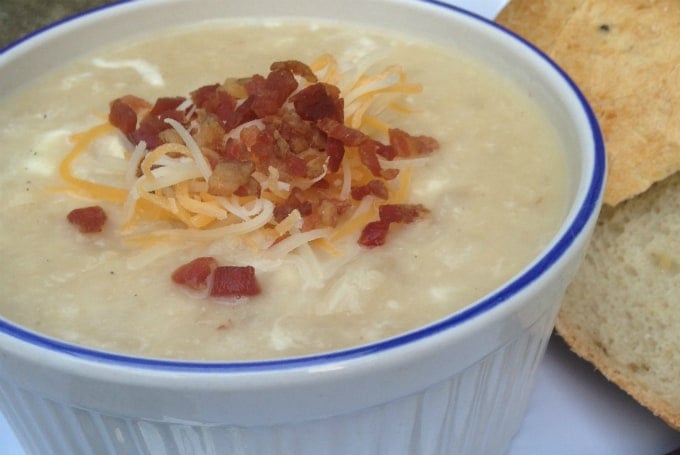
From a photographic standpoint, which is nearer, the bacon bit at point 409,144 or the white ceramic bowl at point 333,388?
the white ceramic bowl at point 333,388

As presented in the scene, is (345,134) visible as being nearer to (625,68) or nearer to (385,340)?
(385,340)

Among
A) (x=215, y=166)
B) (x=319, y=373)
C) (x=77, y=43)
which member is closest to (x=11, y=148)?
(x=77, y=43)

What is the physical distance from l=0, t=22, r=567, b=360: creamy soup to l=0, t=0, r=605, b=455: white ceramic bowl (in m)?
0.07

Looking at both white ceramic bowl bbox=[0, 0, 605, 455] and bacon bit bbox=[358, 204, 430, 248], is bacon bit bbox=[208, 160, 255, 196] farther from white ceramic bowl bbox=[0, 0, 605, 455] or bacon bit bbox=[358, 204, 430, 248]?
white ceramic bowl bbox=[0, 0, 605, 455]

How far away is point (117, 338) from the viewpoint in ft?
2.90

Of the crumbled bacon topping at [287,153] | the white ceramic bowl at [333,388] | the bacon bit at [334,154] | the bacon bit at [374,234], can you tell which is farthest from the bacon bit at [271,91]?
the white ceramic bowl at [333,388]

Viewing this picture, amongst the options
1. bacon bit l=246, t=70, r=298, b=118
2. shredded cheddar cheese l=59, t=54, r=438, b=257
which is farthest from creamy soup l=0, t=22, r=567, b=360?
bacon bit l=246, t=70, r=298, b=118

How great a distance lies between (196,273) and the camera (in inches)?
37.4

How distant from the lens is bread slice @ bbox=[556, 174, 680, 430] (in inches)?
49.4

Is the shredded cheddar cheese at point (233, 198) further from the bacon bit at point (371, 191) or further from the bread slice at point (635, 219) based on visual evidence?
the bread slice at point (635, 219)

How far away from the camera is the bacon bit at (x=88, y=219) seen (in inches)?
41.2

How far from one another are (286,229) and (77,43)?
0.70 metres

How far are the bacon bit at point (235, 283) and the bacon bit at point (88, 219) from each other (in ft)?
0.66

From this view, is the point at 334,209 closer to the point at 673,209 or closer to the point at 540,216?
the point at 540,216
